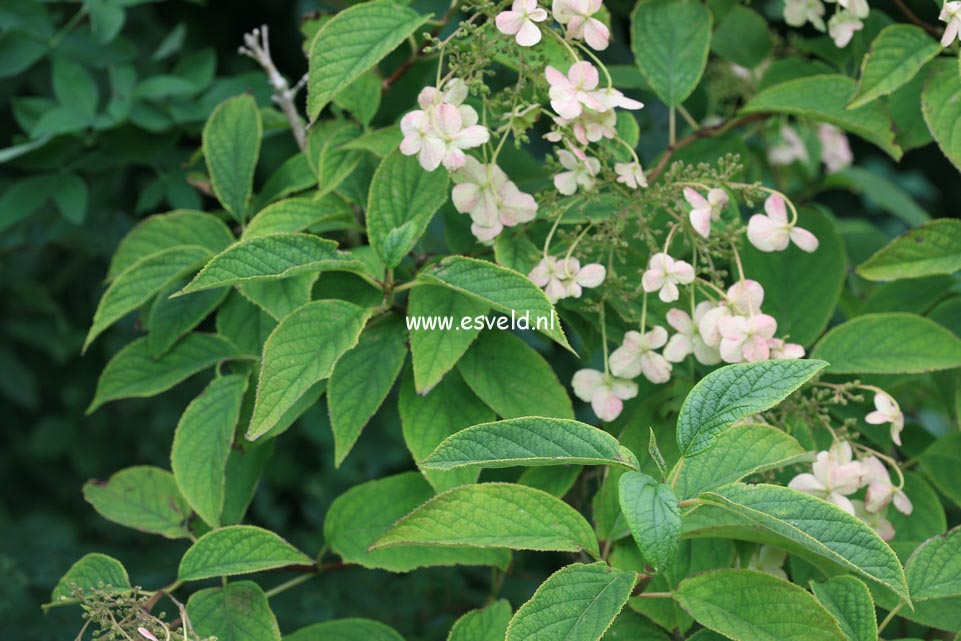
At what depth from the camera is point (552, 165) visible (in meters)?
1.04

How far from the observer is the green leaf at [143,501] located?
3.69 feet

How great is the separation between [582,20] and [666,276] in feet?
0.84

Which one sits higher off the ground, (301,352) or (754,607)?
(301,352)

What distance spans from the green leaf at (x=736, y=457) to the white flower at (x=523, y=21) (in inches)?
15.7

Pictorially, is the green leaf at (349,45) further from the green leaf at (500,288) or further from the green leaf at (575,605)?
the green leaf at (575,605)

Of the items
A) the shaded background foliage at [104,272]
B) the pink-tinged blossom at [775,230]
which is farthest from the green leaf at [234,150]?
the pink-tinged blossom at [775,230]

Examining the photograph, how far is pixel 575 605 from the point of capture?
84 centimetres

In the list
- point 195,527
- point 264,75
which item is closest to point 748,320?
point 195,527

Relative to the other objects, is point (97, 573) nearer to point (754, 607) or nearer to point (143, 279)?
point (143, 279)

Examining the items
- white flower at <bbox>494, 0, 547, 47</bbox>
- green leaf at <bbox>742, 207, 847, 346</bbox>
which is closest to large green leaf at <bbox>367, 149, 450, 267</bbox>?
white flower at <bbox>494, 0, 547, 47</bbox>

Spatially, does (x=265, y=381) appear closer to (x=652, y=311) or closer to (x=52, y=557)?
(x=652, y=311)

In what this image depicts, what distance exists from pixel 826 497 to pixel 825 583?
0.11m

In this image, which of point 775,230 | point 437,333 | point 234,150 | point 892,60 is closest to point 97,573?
point 437,333

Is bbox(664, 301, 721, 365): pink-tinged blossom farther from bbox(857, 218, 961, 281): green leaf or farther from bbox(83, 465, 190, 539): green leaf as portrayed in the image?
bbox(83, 465, 190, 539): green leaf
